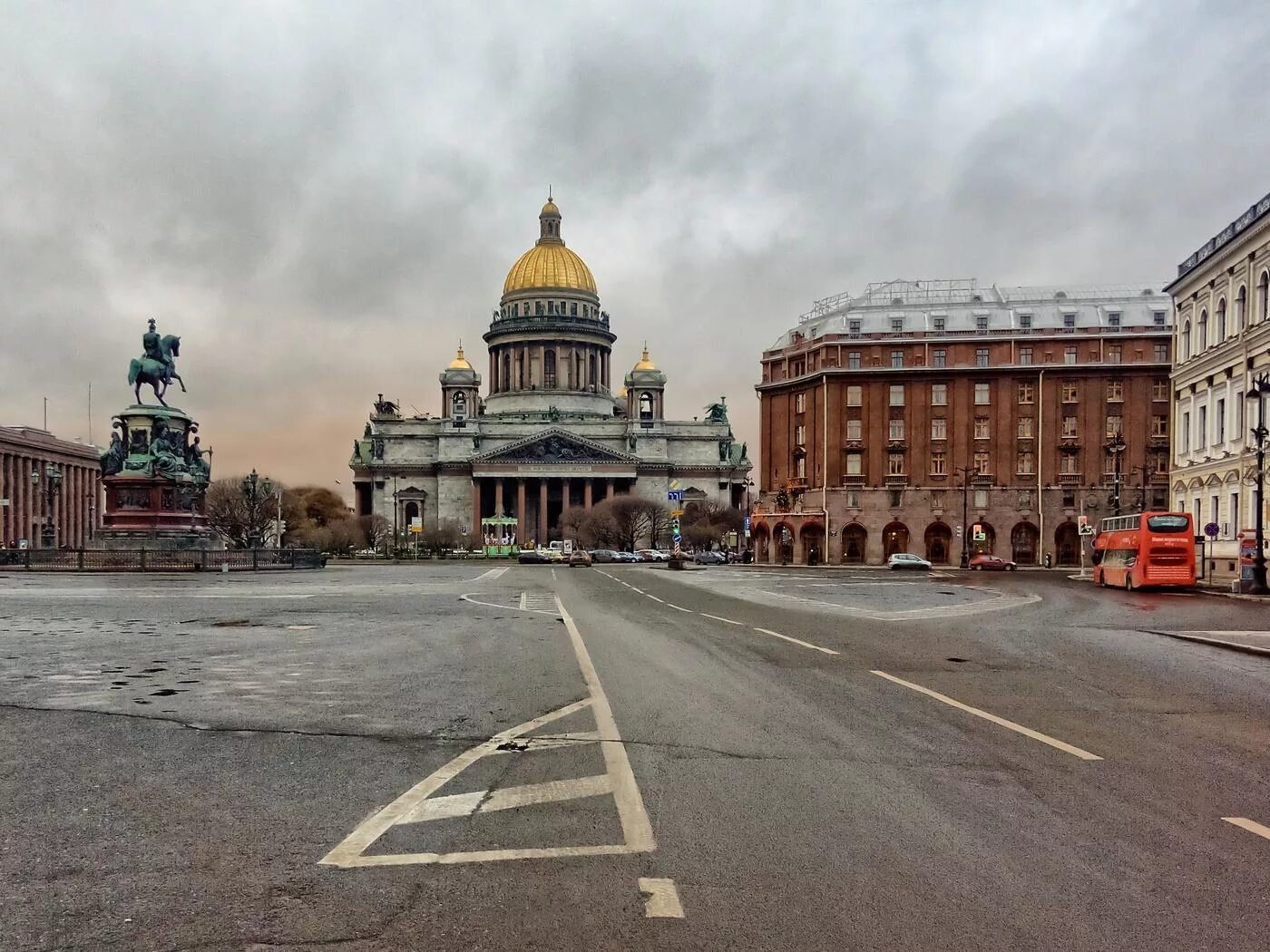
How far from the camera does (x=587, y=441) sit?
136 m

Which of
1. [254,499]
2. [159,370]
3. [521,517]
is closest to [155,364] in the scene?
[159,370]

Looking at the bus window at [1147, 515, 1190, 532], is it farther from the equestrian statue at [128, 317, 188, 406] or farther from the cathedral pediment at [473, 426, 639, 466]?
the cathedral pediment at [473, 426, 639, 466]

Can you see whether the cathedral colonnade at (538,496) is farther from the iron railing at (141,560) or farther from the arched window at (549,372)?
the iron railing at (141,560)

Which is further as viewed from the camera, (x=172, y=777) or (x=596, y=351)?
(x=596, y=351)

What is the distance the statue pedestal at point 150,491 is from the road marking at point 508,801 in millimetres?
49802

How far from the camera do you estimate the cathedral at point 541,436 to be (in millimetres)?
135500

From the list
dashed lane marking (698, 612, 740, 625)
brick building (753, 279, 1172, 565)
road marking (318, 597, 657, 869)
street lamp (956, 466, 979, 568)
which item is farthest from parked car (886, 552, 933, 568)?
road marking (318, 597, 657, 869)

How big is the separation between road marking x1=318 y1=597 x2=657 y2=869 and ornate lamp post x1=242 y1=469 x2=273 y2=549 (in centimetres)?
6503

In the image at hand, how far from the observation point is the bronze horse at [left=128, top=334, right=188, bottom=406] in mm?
57719

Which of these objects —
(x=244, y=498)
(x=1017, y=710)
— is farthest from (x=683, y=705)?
(x=244, y=498)

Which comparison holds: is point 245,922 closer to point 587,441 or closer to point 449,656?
point 449,656

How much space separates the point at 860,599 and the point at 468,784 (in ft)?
84.0

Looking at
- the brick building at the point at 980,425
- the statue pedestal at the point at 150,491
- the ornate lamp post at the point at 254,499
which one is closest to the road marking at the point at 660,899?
the statue pedestal at the point at 150,491

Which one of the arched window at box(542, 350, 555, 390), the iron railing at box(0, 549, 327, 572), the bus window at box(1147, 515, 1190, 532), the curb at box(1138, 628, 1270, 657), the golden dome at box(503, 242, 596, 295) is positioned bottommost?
the iron railing at box(0, 549, 327, 572)
